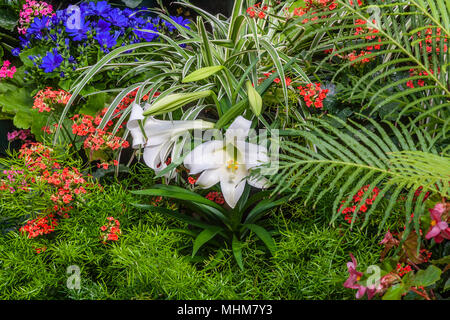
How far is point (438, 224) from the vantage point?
1086 mm

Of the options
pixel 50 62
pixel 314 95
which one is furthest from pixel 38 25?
pixel 314 95

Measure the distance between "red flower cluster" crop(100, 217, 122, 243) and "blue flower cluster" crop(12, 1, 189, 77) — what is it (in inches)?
27.8

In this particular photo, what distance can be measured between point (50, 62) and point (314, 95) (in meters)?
0.99

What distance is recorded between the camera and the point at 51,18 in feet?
6.17

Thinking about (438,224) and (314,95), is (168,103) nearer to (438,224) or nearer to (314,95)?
(314,95)

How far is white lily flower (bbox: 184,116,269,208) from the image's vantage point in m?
1.29

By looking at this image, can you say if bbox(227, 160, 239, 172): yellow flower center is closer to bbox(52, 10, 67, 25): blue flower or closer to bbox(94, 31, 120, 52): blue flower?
bbox(94, 31, 120, 52): blue flower

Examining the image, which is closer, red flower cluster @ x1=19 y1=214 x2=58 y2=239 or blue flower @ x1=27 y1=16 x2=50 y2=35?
red flower cluster @ x1=19 y1=214 x2=58 y2=239

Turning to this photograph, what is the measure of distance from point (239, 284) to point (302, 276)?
171 millimetres

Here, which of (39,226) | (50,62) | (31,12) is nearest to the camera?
(39,226)

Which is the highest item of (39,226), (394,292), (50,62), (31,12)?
(31,12)

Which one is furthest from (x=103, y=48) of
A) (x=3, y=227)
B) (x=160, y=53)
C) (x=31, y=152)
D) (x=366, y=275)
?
(x=366, y=275)

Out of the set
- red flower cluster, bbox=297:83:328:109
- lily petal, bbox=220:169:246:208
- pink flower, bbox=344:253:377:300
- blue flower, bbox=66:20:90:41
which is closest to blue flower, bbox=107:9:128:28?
blue flower, bbox=66:20:90:41

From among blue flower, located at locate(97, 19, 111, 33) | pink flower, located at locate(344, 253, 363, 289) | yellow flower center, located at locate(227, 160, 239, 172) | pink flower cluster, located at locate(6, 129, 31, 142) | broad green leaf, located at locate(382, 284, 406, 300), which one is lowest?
broad green leaf, located at locate(382, 284, 406, 300)
